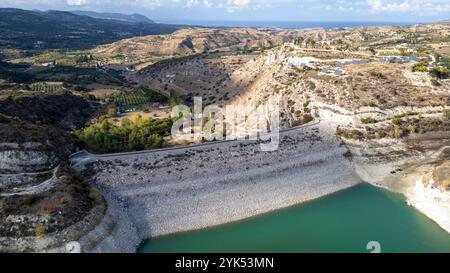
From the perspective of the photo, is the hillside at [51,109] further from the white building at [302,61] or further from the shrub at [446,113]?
the shrub at [446,113]

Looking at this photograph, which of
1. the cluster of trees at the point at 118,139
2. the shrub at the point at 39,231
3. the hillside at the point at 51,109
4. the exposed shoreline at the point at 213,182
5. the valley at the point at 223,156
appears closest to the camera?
the shrub at the point at 39,231

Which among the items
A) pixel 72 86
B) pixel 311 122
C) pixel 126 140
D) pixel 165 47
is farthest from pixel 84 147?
pixel 165 47

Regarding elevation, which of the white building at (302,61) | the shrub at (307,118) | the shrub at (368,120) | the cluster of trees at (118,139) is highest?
the white building at (302,61)

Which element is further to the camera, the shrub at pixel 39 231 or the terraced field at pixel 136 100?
the terraced field at pixel 136 100

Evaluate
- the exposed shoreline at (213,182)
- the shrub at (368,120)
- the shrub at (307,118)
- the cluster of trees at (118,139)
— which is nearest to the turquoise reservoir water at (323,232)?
the exposed shoreline at (213,182)

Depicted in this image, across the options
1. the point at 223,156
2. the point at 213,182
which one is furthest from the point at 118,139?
Answer: the point at 213,182

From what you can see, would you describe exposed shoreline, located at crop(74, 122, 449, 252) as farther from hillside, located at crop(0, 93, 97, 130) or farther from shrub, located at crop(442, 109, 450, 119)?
hillside, located at crop(0, 93, 97, 130)

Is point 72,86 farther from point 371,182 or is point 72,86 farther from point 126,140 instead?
point 371,182

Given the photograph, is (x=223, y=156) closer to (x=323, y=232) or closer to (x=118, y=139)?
(x=118, y=139)

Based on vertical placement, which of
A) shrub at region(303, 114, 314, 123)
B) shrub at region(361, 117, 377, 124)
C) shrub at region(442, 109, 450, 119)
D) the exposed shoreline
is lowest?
the exposed shoreline

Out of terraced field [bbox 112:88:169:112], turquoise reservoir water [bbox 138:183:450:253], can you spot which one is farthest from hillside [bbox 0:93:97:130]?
turquoise reservoir water [bbox 138:183:450:253]
